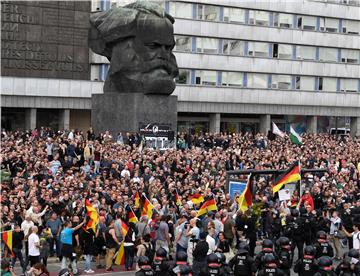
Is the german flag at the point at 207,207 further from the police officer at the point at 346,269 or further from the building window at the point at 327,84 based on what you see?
the building window at the point at 327,84

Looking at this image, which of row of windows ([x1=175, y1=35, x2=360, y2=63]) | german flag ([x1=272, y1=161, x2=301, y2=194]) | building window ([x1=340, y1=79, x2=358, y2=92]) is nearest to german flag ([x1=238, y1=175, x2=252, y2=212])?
german flag ([x1=272, y1=161, x2=301, y2=194])

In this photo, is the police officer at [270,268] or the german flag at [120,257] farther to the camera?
the german flag at [120,257]

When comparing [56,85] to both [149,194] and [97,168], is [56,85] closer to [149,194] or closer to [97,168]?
[97,168]

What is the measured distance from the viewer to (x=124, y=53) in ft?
126

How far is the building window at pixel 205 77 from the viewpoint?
59844 millimetres

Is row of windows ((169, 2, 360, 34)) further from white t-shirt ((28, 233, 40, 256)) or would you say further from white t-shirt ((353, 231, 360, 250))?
white t-shirt ((28, 233, 40, 256))

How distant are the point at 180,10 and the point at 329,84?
16297 millimetres

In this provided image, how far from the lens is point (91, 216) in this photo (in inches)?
762

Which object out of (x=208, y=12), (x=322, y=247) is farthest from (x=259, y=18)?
(x=322, y=247)

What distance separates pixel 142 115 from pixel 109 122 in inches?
83.8

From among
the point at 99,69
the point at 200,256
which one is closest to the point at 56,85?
the point at 99,69

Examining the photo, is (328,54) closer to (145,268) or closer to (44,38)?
(44,38)

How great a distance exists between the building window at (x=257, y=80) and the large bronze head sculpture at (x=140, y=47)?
2416 cm

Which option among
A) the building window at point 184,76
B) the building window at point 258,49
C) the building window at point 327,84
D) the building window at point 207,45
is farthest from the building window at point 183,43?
the building window at point 327,84
